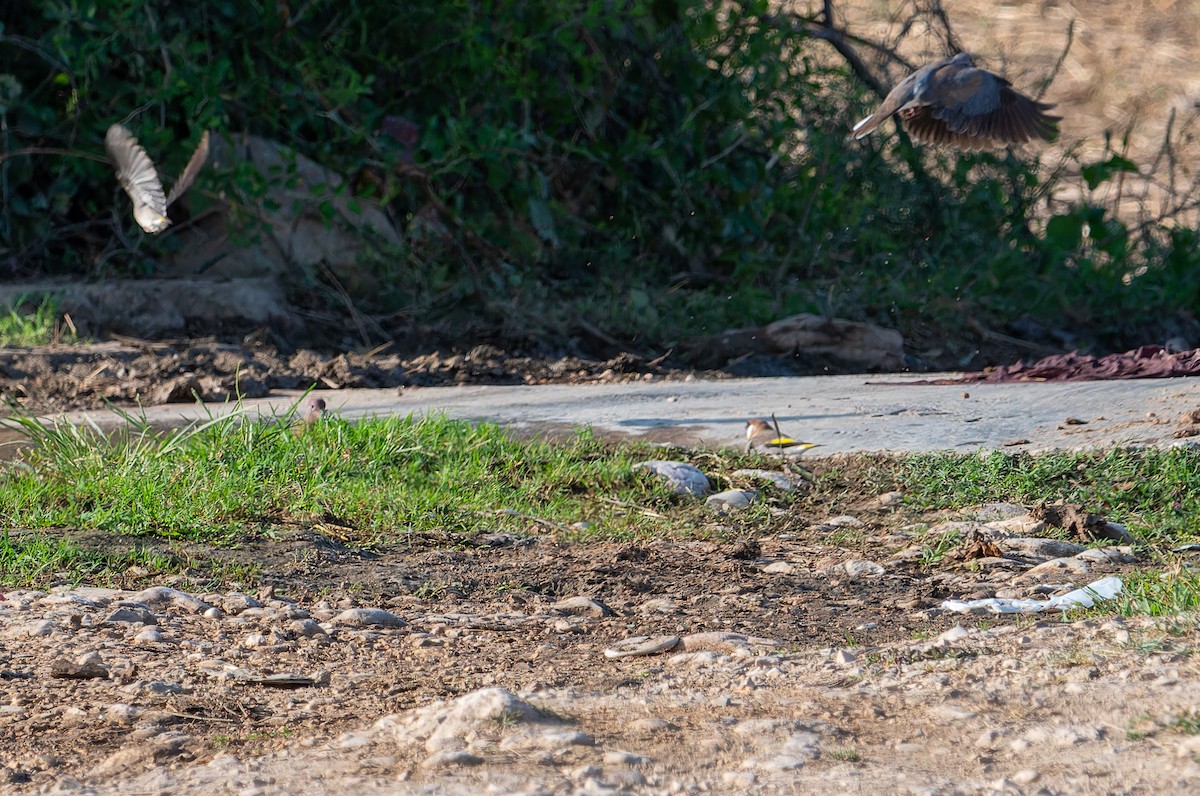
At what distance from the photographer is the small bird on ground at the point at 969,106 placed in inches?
180

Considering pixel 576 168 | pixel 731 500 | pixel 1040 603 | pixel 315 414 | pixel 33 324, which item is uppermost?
pixel 576 168

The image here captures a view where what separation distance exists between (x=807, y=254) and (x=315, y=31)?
302 centimetres

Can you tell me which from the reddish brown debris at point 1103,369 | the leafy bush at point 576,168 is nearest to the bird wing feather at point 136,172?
the leafy bush at point 576,168

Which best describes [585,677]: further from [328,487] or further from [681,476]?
[681,476]

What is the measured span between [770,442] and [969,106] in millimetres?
1328

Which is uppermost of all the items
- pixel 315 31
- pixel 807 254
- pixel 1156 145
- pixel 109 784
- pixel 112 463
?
pixel 315 31

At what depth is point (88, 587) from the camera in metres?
2.91

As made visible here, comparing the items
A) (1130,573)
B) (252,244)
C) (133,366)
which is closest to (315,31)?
(252,244)

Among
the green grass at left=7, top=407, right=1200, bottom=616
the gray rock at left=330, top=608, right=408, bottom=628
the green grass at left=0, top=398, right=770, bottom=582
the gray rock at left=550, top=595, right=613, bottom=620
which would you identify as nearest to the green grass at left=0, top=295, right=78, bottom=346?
the green grass at left=0, top=398, right=770, bottom=582

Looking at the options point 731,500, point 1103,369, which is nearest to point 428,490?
point 731,500

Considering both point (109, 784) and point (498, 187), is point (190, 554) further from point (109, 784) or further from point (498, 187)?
point (498, 187)

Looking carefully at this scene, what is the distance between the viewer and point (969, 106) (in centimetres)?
462

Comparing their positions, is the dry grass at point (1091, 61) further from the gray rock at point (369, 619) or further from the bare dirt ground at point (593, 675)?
the gray rock at point (369, 619)

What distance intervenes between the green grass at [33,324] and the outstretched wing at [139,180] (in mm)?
869
